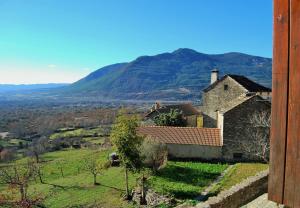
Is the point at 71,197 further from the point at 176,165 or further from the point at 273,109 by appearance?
the point at 273,109

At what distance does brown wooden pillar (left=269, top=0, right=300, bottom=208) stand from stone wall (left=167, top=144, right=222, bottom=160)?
32.1 metres

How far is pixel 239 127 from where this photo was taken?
33.4 meters

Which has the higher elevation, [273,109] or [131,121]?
[273,109]

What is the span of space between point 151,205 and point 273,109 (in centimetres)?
2455

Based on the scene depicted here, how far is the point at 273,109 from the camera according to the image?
2469mm

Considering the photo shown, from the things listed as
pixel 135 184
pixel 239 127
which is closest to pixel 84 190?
pixel 135 184

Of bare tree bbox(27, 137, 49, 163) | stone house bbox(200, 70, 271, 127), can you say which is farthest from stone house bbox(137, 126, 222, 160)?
bare tree bbox(27, 137, 49, 163)

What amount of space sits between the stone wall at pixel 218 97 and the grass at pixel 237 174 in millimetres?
11312

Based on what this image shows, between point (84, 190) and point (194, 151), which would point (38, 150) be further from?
point (194, 151)

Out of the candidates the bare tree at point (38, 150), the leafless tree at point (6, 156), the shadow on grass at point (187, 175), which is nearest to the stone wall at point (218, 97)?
the shadow on grass at point (187, 175)

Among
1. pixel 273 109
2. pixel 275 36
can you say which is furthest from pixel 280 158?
pixel 275 36

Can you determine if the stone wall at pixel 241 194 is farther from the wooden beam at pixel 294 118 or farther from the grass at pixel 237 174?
the wooden beam at pixel 294 118

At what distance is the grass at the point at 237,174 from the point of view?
83.6ft

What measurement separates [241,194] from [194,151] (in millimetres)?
20123
